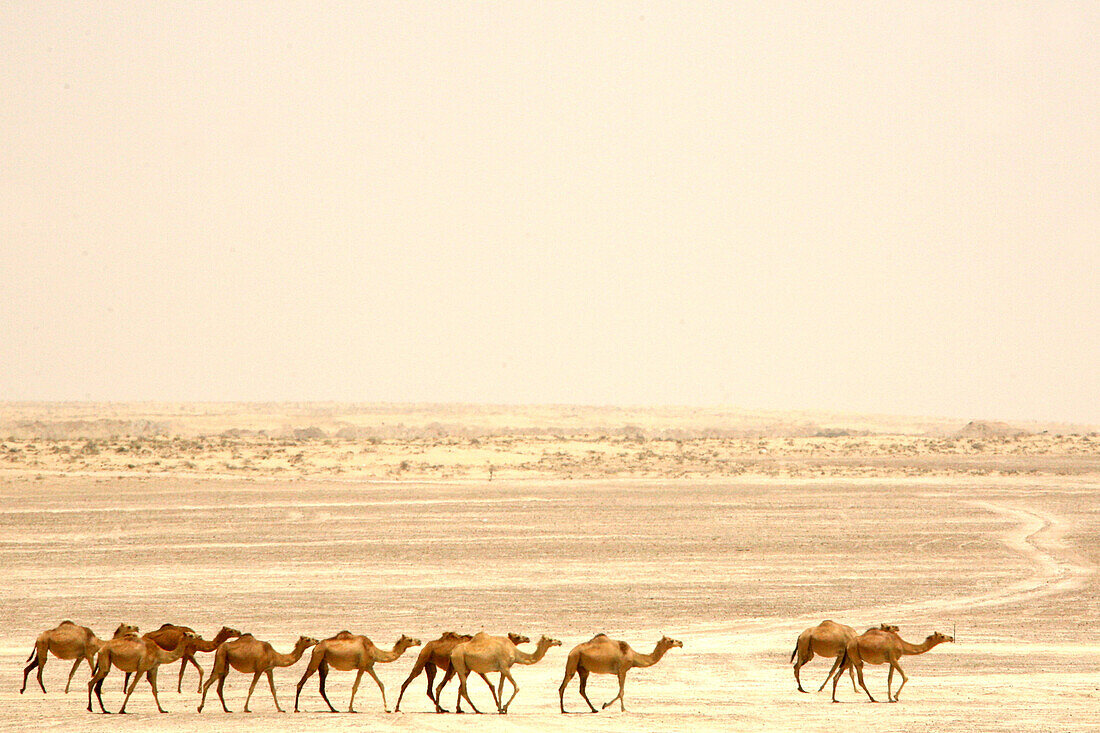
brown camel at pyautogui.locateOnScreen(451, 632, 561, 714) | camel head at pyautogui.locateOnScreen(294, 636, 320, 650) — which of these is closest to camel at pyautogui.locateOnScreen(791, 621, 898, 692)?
brown camel at pyautogui.locateOnScreen(451, 632, 561, 714)

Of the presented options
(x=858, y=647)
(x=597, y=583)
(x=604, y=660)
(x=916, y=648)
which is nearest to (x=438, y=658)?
(x=604, y=660)

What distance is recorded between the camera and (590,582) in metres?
Result: 23.4

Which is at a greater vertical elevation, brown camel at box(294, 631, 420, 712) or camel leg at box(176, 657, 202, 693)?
brown camel at box(294, 631, 420, 712)

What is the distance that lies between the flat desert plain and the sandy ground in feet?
0.26

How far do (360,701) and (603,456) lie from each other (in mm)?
40181

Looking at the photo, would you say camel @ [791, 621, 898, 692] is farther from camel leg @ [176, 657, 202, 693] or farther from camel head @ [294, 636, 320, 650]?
camel leg @ [176, 657, 202, 693]

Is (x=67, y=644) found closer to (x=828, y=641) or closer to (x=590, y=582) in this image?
(x=828, y=641)

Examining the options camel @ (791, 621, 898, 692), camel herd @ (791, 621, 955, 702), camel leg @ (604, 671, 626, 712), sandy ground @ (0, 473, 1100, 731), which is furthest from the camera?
camel @ (791, 621, 898, 692)

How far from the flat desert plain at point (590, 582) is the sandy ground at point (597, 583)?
0.08 metres

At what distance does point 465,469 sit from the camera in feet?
155

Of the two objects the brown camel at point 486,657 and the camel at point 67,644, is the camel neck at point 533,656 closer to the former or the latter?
the brown camel at point 486,657

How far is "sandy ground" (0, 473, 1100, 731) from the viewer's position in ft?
43.7

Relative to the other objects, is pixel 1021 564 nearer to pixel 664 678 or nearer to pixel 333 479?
pixel 664 678

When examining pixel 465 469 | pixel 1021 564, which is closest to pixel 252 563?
pixel 1021 564
